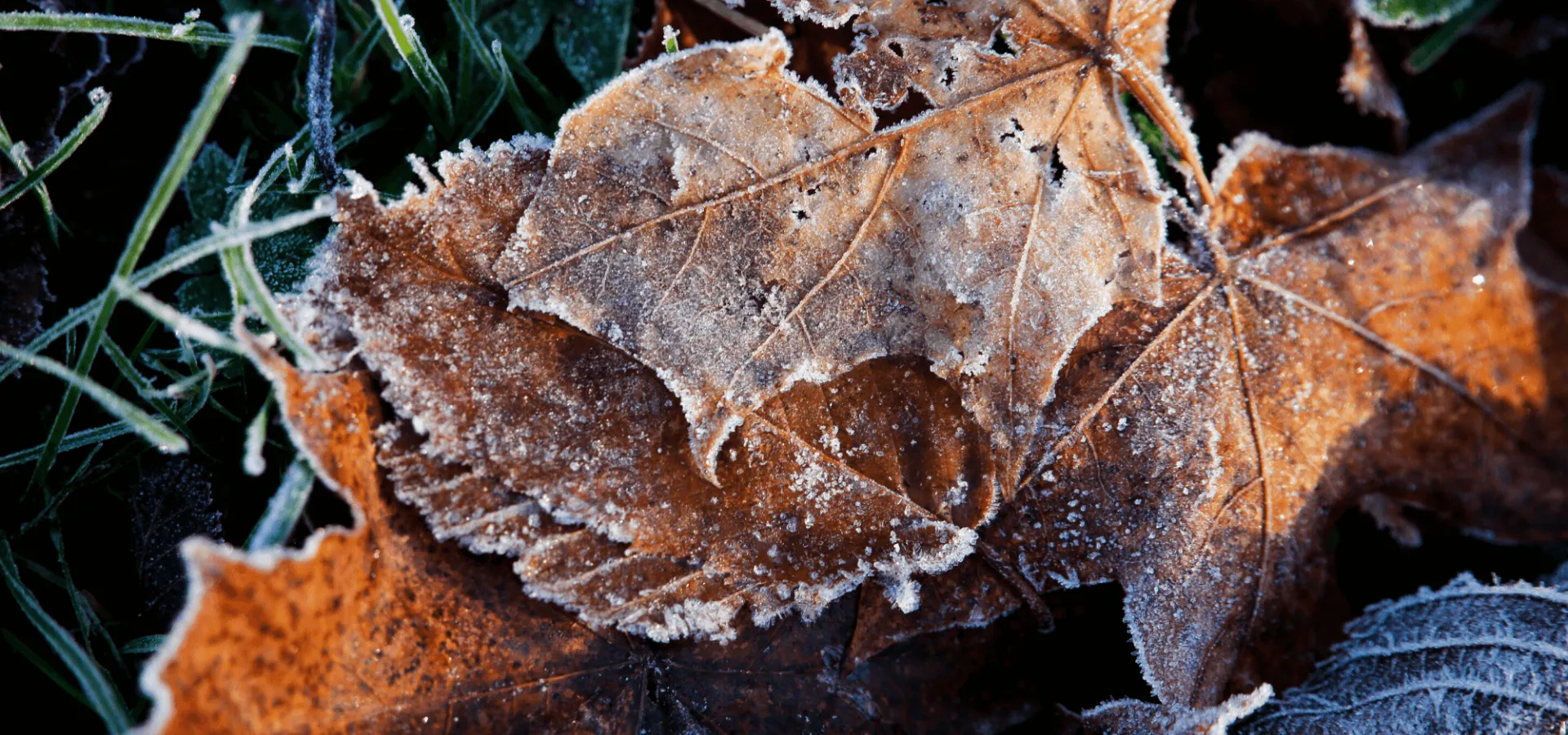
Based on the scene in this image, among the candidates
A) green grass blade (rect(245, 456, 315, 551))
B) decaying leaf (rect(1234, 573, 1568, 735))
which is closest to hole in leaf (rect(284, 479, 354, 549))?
green grass blade (rect(245, 456, 315, 551))

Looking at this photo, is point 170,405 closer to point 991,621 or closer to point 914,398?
point 914,398

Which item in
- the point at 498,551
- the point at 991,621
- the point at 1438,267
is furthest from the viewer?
the point at 1438,267

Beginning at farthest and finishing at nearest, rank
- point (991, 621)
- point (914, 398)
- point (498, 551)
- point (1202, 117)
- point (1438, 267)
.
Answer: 1. point (1202, 117)
2. point (1438, 267)
3. point (991, 621)
4. point (914, 398)
5. point (498, 551)

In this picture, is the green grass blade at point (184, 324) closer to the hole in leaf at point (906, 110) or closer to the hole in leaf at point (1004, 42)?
the hole in leaf at point (906, 110)

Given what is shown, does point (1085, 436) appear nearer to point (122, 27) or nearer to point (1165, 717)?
point (1165, 717)

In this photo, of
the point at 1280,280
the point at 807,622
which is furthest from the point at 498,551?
the point at 1280,280

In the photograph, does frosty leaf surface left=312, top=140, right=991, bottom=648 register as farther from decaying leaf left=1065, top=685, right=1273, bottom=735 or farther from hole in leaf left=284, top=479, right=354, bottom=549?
decaying leaf left=1065, top=685, right=1273, bottom=735

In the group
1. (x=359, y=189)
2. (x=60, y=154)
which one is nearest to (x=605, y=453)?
(x=359, y=189)
